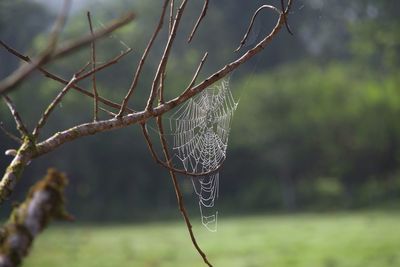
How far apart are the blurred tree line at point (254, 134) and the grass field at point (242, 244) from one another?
4143 mm

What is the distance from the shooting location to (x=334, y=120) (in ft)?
88.0

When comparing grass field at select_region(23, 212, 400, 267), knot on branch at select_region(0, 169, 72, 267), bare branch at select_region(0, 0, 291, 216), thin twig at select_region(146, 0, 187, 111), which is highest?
thin twig at select_region(146, 0, 187, 111)

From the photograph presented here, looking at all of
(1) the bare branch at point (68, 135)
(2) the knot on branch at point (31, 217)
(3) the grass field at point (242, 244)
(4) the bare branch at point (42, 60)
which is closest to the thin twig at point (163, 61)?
(1) the bare branch at point (68, 135)

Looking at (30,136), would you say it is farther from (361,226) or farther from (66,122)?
(66,122)

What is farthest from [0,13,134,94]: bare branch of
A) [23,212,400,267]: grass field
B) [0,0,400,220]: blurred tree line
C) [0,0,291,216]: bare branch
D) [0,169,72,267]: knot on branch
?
[0,0,400,220]: blurred tree line

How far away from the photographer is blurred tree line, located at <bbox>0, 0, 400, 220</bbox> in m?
23.8

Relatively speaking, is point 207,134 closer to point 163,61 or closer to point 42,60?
point 163,61

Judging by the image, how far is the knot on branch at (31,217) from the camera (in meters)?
1.09

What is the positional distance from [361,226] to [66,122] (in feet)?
33.2

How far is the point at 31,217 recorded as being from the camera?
1371 mm

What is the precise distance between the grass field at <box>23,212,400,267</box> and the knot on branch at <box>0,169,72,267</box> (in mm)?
11425

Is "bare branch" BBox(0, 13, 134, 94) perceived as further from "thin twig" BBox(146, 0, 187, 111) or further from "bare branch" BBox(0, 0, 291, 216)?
"thin twig" BBox(146, 0, 187, 111)

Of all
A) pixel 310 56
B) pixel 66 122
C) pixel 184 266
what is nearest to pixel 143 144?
pixel 66 122

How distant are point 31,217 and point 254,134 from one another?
24.8 m
